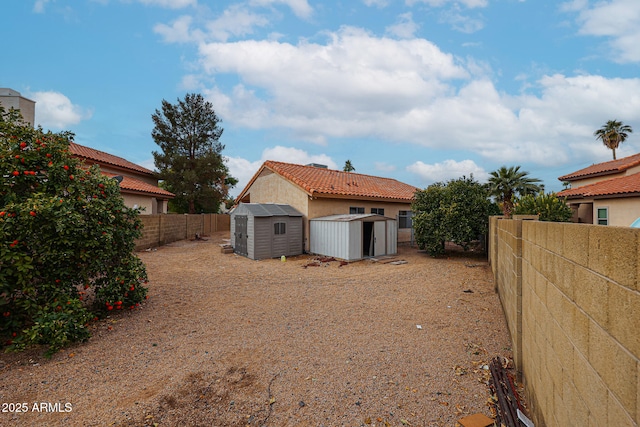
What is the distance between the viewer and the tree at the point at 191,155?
1170 inches

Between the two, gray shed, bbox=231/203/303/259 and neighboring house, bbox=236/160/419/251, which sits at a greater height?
neighboring house, bbox=236/160/419/251

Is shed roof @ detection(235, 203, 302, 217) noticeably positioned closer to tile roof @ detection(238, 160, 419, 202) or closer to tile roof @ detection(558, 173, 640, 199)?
tile roof @ detection(238, 160, 419, 202)

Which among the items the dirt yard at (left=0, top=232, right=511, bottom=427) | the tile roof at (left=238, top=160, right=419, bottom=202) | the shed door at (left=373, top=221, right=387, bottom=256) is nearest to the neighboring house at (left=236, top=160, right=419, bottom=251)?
the tile roof at (left=238, top=160, right=419, bottom=202)

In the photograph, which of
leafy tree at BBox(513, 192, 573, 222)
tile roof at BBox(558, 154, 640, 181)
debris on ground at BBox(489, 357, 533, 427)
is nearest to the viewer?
debris on ground at BBox(489, 357, 533, 427)

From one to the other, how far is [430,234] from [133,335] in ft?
41.0

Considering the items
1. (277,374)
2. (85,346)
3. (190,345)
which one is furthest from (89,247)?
(277,374)

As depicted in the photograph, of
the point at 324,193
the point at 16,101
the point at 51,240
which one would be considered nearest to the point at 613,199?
the point at 324,193

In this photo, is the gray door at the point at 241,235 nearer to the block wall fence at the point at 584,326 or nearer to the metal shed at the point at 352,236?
the metal shed at the point at 352,236

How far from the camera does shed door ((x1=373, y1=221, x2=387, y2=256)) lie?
15242 mm

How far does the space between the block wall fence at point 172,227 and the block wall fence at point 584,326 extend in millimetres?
14449

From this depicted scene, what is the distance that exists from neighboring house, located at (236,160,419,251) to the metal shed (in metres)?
0.84

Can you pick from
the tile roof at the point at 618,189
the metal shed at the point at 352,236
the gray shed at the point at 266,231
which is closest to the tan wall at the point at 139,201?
the gray shed at the point at 266,231

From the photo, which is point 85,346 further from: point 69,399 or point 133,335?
point 69,399

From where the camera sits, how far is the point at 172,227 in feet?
66.6
